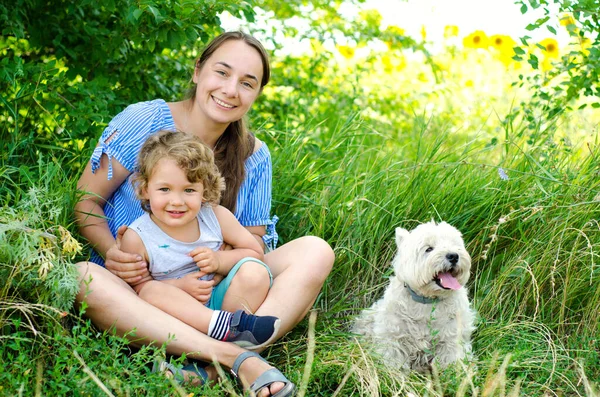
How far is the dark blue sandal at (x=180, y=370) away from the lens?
2.53 m

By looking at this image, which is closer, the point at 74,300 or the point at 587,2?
the point at 74,300

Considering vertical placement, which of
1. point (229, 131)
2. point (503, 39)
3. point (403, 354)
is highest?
point (503, 39)

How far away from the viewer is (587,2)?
135 inches

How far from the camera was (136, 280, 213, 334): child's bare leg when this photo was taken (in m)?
2.83

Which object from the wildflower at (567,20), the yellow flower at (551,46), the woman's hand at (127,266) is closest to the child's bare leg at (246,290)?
the woman's hand at (127,266)

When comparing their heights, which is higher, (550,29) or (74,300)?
(550,29)

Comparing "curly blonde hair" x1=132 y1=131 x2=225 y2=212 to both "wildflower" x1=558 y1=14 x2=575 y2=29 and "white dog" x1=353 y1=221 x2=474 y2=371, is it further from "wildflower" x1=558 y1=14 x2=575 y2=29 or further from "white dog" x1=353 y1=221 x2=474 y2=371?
"wildflower" x1=558 y1=14 x2=575 y2=29

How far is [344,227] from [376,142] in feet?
5.67

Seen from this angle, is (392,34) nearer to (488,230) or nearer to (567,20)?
(567,20)

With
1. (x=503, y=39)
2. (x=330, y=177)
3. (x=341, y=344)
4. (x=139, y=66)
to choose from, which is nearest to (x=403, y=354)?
(x=341, y=344)

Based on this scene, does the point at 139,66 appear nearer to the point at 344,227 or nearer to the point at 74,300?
the point at 344,227

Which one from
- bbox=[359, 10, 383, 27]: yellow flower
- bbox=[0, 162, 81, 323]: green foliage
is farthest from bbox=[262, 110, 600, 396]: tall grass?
bbox=[359, 10, 383, 27]: yellow flower

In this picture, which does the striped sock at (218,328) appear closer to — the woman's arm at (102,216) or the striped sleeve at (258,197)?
the woman's arm at (102,216)

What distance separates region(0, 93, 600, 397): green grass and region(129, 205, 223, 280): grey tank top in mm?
324
